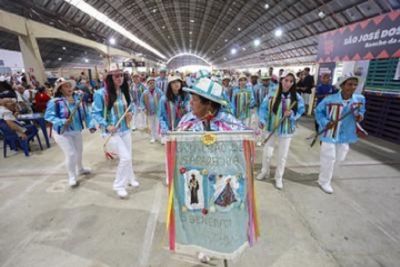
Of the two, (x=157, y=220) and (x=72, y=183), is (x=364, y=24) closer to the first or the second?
(x=157, y=220)

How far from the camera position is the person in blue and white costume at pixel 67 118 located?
3.41 metres

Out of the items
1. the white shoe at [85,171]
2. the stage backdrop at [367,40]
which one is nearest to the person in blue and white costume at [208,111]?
the white shoe at [85,171]

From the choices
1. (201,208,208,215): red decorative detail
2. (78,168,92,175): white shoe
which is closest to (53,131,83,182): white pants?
(78,168,92,175): white shoe

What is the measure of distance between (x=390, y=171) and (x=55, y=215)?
6.18m

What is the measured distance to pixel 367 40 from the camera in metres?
6.61

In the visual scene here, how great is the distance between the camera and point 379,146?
234 inches

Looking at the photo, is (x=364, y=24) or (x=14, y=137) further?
(x=364, y=24)

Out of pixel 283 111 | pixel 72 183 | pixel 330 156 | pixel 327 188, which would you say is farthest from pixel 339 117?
pixel 72 183

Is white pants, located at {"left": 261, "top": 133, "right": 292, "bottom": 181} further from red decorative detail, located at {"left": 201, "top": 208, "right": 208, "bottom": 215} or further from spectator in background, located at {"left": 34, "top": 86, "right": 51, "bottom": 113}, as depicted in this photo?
spectator in background, located at {"left": 34, "top": 86, "right": 51, "bottom": 113}

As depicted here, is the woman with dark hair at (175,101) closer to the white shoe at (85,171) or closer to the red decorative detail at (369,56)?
the white shoe at (85,171)

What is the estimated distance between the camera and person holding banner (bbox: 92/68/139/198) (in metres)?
3.03

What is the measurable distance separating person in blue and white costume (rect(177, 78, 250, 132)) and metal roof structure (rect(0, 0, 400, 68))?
13731 mm

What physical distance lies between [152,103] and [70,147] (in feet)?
9.74

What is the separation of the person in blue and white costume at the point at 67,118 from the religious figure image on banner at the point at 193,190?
2498 mm
